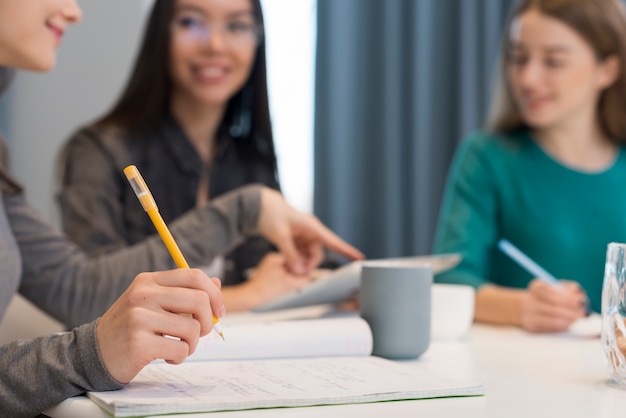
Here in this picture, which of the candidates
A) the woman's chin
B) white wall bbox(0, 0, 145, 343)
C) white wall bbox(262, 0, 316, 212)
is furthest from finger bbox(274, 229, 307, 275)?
white wall bbox(0, 0, 145, 343)

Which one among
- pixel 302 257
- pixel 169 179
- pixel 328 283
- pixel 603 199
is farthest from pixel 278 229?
pixel 603 199

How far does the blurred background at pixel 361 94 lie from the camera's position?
9.36 ft

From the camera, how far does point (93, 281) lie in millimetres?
1285

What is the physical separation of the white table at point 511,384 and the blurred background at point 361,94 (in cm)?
176

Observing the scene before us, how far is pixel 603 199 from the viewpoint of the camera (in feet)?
6.10

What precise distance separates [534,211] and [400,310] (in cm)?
102

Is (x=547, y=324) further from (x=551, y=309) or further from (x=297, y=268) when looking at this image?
(x=297, y=268)

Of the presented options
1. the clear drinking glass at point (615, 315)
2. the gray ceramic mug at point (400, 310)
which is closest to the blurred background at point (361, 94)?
the gray ceramic mug at point (400, 310)

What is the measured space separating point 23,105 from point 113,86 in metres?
0.30

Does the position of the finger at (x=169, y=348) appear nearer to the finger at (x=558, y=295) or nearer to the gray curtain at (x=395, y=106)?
the finger at (x=558, y=295)

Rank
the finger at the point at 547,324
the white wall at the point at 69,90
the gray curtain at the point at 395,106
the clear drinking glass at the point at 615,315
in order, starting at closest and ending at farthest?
the clear drinking glass at the point at 615,315, the finger at the point at 547,324, the white wall at the point at 69,90, the gray curtain at the point at 395,106

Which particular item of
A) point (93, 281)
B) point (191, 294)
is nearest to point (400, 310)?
point (191, 294)

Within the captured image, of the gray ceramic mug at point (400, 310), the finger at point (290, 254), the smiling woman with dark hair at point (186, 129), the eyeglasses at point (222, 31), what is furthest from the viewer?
the eyeglasses at point (222, 31)

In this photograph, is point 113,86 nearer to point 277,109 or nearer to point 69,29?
point 69,29
